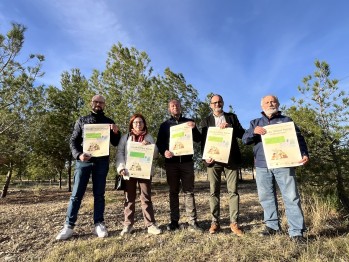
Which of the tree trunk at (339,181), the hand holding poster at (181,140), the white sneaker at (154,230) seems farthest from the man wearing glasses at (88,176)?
the tree trunk at (339,181)

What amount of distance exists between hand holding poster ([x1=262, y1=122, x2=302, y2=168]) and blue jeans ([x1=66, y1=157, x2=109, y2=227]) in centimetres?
252

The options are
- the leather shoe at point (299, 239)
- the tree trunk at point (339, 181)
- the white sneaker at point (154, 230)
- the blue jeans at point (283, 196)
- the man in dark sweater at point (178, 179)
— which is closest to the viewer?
the leather shoe at point (299, 239)

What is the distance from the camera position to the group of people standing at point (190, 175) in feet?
13.8

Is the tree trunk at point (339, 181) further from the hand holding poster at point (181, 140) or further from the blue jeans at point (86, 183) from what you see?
the blue jeans at point (86, 183)

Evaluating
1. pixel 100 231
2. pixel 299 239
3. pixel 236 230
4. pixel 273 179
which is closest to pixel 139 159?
pixel 100 231

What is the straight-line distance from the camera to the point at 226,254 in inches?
141

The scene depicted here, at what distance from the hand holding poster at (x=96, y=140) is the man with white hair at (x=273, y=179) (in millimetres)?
2184

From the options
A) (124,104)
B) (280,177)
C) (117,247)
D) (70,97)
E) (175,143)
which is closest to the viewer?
(117,247)

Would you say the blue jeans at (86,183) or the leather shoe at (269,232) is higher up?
the blue jeans at (86,183)

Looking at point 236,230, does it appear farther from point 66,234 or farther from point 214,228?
point 66,234

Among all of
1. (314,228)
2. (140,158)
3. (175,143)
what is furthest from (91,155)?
(314,228)

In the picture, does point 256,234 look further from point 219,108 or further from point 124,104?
point 124,104

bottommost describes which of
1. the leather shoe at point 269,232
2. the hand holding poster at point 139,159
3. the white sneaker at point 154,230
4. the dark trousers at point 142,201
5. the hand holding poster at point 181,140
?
the leather shoe at point 269,232

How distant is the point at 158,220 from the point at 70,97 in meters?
13.3
